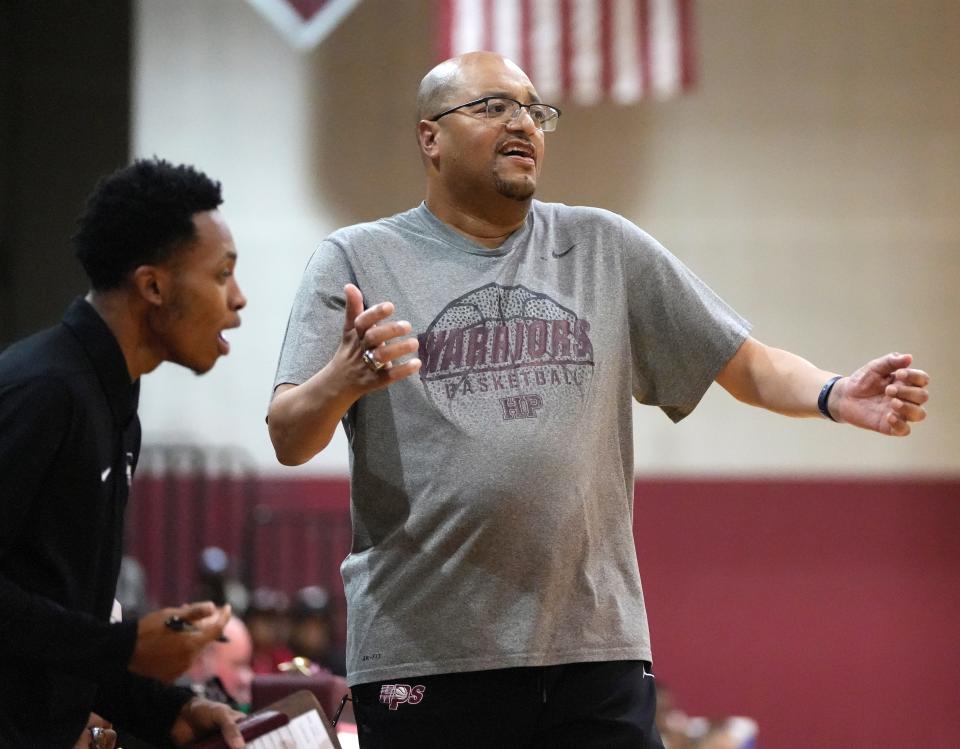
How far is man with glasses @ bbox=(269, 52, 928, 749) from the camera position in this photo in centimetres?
218

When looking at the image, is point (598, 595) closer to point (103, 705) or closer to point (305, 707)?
point (305, 707)

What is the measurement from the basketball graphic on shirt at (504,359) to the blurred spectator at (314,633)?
17.0 feet

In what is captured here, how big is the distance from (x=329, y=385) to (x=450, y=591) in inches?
16.1

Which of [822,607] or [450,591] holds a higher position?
[450,591]

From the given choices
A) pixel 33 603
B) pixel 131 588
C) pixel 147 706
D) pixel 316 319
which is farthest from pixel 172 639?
pixel 131 588

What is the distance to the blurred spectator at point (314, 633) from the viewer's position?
7328mm

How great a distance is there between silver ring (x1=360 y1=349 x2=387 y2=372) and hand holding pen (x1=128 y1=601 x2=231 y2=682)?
1.71 ft

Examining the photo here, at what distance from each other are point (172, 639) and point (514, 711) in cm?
58

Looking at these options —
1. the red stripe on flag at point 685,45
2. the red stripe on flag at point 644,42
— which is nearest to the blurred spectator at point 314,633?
the red stripe on flag at point 644,42

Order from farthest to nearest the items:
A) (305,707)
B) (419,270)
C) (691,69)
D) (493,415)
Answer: (691,69), (305,707), (419,270), (493,415)

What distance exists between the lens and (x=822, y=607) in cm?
873

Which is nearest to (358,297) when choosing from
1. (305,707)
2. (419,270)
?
(419,270)

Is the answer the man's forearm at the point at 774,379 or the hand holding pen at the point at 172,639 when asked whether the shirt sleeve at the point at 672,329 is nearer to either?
the man's forearm at the point at 774,379

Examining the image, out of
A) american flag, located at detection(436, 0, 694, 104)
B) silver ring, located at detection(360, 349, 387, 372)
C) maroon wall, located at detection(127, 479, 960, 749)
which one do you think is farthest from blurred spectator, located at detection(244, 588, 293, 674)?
silver ring, located at detection(360, 349, 387, 372)
